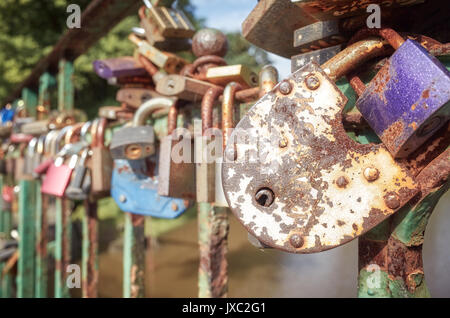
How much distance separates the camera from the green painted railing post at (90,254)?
3.79 feet

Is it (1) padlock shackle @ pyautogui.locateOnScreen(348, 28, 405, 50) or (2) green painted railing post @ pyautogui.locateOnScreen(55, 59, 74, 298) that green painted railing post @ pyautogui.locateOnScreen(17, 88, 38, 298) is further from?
(1) padlock shackle @ pyautogui.locateOnScreen(348, 28, 405, 50)

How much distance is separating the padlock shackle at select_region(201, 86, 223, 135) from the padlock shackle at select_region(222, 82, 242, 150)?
0.05 m

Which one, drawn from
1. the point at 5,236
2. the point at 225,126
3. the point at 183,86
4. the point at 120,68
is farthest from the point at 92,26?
the point at 5,236

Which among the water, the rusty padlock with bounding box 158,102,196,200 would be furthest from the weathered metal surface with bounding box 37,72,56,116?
the water

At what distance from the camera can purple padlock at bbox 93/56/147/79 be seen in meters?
0.88

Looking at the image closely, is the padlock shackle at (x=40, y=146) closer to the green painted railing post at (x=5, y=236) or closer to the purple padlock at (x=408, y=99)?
the green painted railing post at (x=5, y=236)

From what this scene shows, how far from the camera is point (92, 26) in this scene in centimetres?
129

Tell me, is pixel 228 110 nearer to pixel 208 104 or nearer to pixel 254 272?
pixel 208 104

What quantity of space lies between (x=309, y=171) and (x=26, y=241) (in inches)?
78.7

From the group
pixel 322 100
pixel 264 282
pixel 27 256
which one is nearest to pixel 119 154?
pixel 322 100

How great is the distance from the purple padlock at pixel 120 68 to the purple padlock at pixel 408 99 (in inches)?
26.2

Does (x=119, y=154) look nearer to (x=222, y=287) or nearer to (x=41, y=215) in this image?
(x=222, y=287)

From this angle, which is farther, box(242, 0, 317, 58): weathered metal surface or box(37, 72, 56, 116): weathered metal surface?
box(37, 72, 56, 116): weathered metal surface

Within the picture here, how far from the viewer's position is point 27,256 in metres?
1.92
